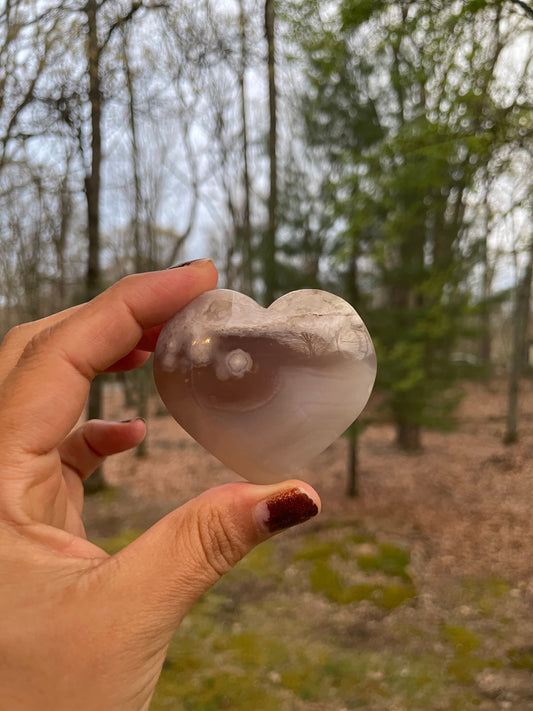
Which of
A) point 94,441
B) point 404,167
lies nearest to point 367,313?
point 404,167

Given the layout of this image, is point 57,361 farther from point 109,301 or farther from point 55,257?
point 55,257

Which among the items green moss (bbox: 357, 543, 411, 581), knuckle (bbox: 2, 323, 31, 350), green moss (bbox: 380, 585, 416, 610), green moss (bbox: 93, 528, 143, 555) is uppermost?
knuckle (bbox: 2, 323, 31, 350)

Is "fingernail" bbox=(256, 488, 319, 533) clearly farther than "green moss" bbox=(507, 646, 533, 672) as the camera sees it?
No

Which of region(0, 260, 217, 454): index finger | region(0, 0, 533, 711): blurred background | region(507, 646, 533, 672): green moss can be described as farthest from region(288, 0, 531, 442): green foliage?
region(0, 260, 217, 454): index finger

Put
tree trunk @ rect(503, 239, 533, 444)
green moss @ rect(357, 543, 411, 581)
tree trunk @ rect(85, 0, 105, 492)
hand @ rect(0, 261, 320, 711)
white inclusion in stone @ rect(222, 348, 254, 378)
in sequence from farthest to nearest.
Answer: tree trunk @ rect(503, 239, 533, 444), tree trunk @ rect(85, 0, 105, 492), green moss @ rect(357, 543, 411, 581), white inclusion in stone @ rect(222, 348, 254, 378), hand @ rect(0, 261, 320, 711)

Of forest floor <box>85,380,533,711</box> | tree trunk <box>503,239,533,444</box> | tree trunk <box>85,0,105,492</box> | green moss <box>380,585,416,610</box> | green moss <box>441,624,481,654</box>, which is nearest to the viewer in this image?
forest floor <box>85,380,533,711</box>

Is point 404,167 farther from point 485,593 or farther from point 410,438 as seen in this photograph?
point 410,438

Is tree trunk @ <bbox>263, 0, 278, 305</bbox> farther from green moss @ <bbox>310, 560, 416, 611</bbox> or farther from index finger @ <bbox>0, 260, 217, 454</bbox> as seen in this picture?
index finger @ <bbox>0, 260, 217, 454</bbox>

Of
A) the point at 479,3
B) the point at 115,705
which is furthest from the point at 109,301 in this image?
the point at 479,3
